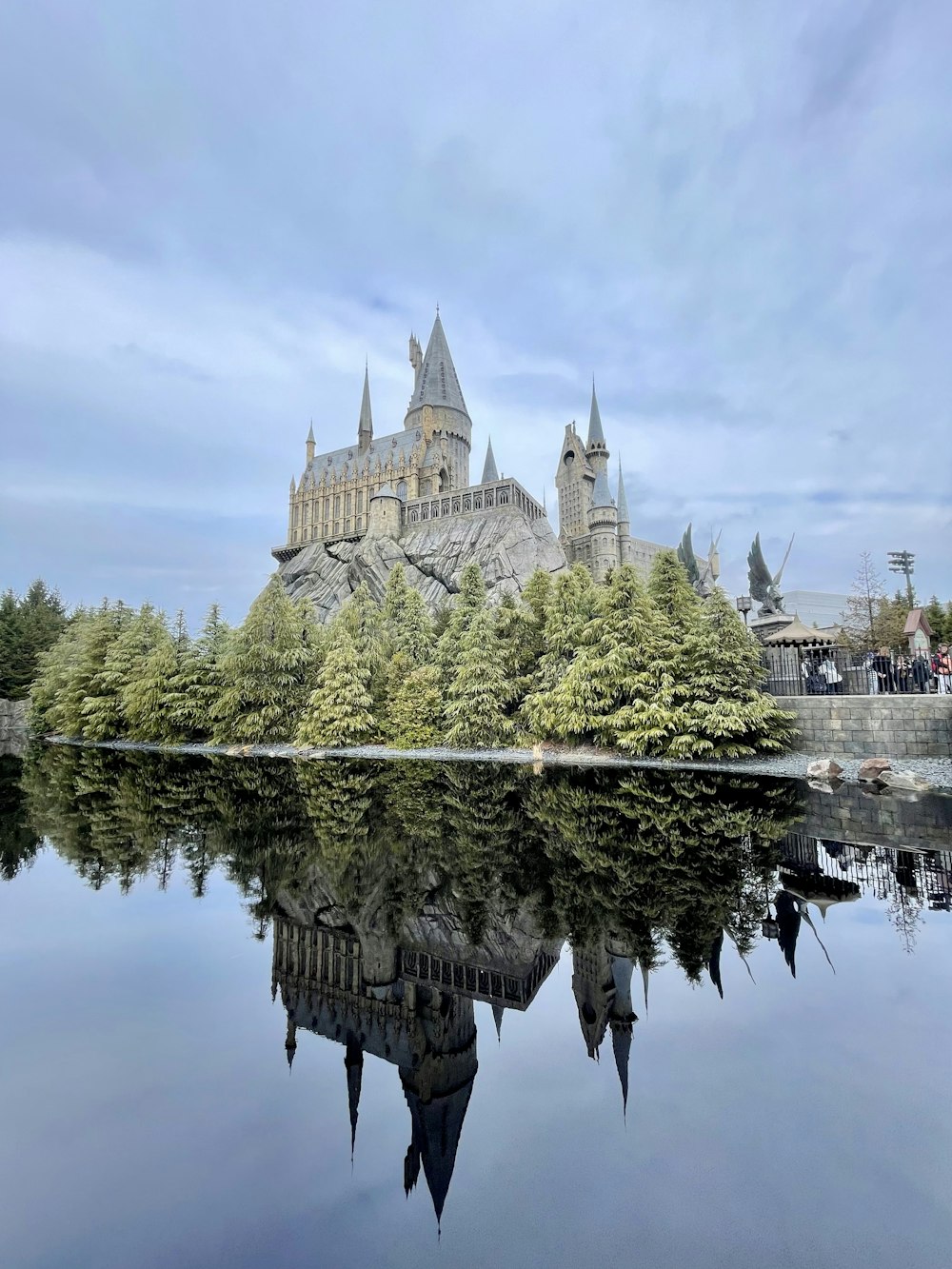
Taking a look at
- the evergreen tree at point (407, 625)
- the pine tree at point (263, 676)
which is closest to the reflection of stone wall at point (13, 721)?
the pine tree at point (263, 676)

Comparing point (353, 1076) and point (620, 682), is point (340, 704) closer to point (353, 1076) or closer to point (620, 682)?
point (620, 682)

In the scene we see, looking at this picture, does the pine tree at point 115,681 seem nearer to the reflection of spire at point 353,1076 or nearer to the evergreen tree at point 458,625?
the evergreen tree at point 458,625

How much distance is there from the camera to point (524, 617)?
22.9 metres

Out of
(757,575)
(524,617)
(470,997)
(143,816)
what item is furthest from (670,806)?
(757,575)

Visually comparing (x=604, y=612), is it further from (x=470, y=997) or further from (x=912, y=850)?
(x=470, y=997)

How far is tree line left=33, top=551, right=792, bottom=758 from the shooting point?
16828mm

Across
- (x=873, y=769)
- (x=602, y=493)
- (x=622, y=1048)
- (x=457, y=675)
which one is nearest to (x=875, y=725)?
(x=873, y=769)

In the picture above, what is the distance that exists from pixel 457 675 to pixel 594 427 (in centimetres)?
8113

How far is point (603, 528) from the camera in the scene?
72500mm

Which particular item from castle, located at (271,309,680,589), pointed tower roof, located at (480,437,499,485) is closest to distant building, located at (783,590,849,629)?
castle, located at (271,309,680,589)

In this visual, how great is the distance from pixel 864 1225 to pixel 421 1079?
1.72m

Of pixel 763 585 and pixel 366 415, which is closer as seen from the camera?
pixel 763 585

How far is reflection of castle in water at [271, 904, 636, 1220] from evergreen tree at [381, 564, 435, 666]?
20.4 metres

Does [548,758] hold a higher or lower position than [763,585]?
lower
